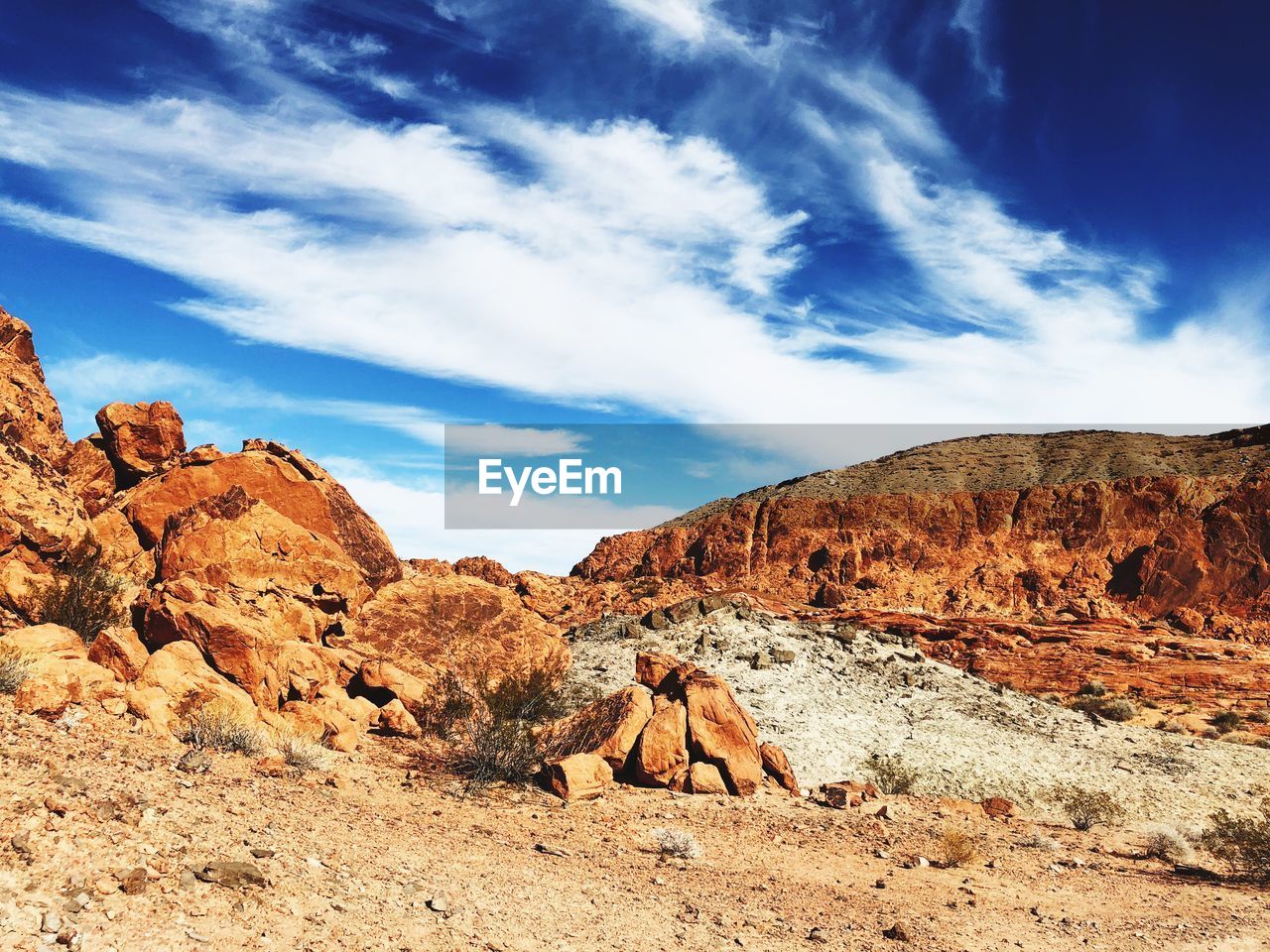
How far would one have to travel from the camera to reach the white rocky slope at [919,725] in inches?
707

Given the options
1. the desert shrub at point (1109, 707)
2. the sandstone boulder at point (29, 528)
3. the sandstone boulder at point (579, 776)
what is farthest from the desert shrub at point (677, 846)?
the desert shrub at point (1109, 707)

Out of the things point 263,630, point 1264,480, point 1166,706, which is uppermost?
point 1264,480

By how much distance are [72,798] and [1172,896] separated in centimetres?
1384

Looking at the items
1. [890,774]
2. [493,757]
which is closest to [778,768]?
[890,774]

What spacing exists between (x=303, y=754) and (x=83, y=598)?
6.54m

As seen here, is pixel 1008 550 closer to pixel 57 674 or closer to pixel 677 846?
pixel 677 846

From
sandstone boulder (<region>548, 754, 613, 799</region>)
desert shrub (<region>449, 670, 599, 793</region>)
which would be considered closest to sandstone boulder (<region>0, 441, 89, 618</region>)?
desert shrub (<region>449, 670, 599, 793</region>)

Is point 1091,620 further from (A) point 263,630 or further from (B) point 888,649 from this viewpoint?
(A) point 263,630

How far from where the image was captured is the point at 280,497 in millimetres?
21109

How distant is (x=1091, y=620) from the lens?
38688 millimetres

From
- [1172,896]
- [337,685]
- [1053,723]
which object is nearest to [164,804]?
Result: [337,685]

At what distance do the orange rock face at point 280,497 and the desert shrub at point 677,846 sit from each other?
1304cm

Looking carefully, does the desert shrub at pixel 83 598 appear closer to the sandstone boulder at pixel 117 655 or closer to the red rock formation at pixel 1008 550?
the sandstone boulder at pixel 117 655

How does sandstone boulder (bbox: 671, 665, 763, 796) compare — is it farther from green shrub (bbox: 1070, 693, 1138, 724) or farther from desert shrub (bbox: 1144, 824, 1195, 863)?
green shrub (bbox: 1070, 693, 1138, 724)
